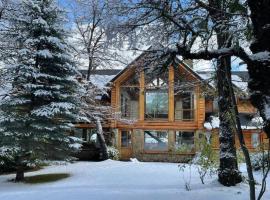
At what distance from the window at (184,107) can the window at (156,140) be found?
4.92 feet

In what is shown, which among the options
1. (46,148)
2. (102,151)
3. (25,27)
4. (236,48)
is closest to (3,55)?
(25,27)

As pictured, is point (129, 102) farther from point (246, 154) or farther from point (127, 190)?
point (246, 154)

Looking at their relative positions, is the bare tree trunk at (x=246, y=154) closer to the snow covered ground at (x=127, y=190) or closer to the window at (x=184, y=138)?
the snow covered ground at (x=127, y=190)

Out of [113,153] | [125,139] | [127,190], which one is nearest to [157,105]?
[125,139]

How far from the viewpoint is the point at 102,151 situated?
23297 millimetres

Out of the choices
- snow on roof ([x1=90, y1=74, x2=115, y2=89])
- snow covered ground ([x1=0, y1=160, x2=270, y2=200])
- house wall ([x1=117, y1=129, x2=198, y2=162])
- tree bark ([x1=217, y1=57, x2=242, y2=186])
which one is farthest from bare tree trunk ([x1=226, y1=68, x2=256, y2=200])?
house wall ([x1=117, y1=129, x2=198, y2=162])

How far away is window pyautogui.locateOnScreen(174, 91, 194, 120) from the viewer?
2567 cm

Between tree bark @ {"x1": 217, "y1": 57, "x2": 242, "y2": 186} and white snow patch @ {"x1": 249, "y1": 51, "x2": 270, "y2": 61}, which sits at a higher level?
white snow patch @ {"x1": 249, "y1": 51, "x2": 270, "y2": 61}

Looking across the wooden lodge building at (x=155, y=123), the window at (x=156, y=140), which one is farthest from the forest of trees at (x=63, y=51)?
the window at (x=156, y=140)

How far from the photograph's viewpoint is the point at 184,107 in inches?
1026

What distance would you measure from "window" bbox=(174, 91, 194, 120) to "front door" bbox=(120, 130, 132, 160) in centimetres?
339

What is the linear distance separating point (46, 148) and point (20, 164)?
1.09 metres

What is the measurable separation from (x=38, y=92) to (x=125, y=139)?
39.5 feet

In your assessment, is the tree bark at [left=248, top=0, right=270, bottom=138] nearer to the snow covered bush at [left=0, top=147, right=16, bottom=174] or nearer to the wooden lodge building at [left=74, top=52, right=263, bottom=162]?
the snow covered bush at [left=0, top=147, right=16, bottom=174]
